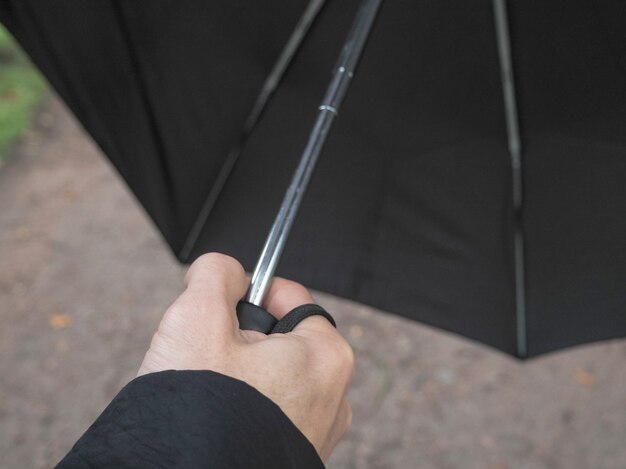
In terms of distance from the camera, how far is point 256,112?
1858 millimetres

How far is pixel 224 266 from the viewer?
1.08m

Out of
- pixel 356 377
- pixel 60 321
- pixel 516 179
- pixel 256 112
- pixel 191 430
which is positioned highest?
pixel 191 430

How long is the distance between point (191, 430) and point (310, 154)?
73 centimetres

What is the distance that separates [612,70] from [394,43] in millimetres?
545

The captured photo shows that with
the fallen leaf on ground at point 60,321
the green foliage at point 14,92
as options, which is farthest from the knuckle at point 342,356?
the green foliage at point 14,92

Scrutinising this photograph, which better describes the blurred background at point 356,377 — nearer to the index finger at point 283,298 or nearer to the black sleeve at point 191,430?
the index finger at point 283,298

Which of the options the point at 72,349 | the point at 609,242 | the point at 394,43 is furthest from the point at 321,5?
the point at 72,349

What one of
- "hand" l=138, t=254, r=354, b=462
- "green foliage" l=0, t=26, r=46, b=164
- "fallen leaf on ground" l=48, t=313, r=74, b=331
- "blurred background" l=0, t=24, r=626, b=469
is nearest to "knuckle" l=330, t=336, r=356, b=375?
"hand" l=138, t=254, r=354, b=462

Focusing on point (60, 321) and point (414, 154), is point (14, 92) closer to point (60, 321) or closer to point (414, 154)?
point (60, 321)

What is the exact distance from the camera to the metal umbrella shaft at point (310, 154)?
3.95 ft

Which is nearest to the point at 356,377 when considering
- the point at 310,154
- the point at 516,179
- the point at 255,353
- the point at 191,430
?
the point at 516,179

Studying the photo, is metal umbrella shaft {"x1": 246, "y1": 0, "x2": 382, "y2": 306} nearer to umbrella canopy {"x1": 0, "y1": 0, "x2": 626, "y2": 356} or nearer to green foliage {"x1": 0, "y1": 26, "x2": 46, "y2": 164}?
umbrella canopy {"x1": 0, "y1": 0, "x2": 626, "y2": 356}

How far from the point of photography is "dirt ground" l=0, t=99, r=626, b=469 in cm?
300

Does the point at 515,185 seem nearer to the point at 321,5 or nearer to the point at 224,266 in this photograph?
the point at 321,5
